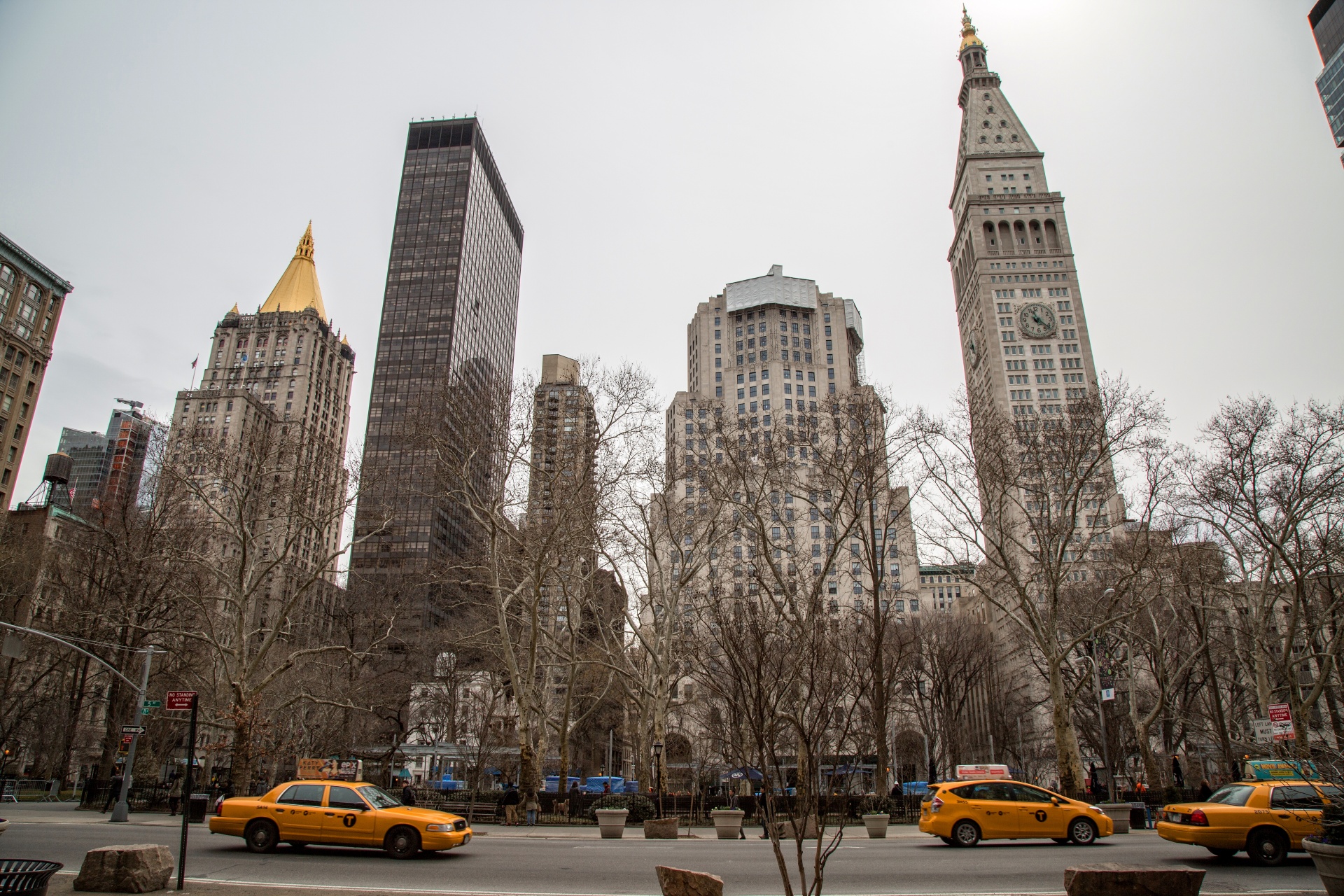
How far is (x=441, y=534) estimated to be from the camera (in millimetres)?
93688

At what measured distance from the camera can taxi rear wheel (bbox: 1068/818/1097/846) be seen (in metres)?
16.6

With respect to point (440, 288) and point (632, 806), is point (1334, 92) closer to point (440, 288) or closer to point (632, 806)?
point (632, 806)

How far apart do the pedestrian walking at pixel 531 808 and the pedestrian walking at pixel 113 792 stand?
14.2 metres

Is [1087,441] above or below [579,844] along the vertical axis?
above

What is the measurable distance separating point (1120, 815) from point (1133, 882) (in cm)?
1481

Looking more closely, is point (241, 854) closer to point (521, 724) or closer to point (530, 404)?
point (521, 724)

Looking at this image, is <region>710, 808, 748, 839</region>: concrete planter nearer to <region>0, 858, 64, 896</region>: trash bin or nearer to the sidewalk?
the sidewalk

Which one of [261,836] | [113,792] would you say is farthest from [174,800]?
[261,836]

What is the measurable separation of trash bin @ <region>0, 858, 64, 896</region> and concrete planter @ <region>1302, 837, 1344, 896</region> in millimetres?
12754

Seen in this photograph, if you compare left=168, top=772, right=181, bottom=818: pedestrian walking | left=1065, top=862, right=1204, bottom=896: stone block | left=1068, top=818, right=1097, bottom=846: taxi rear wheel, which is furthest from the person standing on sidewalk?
left=1065, top=862, right=1204, bottom=896: stone block

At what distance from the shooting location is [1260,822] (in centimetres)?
1320

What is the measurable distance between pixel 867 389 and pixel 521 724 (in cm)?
1828

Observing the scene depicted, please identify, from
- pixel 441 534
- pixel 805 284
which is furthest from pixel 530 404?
pixel 805 284

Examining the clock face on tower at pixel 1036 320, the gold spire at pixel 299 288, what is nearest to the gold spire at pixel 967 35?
the clock face on tower at pixel 1036 320
